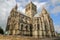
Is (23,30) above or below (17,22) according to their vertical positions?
below

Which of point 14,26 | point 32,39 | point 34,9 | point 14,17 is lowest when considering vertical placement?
point 32,39

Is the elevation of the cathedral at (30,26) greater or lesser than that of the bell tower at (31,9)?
lesser

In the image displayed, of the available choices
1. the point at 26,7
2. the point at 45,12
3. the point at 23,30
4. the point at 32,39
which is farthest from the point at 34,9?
the point at 32,39

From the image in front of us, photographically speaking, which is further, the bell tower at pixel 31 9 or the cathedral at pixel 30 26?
the bell tower at pixel 31 9

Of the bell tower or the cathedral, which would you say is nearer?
the cathedral

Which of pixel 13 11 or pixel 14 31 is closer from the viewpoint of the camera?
pixel 14 31

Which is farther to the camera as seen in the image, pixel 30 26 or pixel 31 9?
pixel 31 9

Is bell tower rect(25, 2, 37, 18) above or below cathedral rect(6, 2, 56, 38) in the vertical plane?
above

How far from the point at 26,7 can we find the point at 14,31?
35086 mm

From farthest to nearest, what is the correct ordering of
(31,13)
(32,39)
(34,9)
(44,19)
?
(34,9)
(31,13)
(44,19)
(32,39)

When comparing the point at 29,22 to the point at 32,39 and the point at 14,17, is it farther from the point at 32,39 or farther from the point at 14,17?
the point at 32,39

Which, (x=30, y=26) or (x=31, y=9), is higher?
(x=31, y=9)

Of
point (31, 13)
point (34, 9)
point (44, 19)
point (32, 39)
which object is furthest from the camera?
point (34, 9)

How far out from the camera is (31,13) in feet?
234
